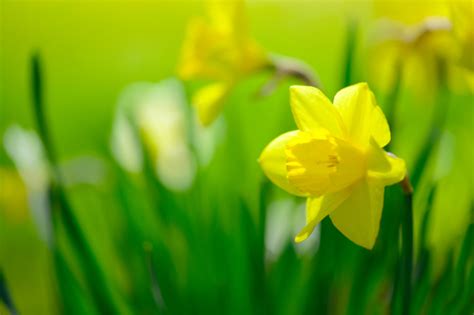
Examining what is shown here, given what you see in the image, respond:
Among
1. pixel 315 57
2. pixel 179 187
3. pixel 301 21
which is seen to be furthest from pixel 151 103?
pixel 301 21

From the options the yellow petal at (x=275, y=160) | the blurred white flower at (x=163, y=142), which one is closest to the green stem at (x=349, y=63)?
the yellow petal at (x=275, y=160)

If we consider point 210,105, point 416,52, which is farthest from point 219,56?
point 416,52

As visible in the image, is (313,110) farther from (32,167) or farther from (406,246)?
(32,167)

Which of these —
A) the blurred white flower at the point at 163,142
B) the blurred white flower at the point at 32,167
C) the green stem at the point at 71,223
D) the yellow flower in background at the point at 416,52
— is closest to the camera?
the green stem at the point at 71,223

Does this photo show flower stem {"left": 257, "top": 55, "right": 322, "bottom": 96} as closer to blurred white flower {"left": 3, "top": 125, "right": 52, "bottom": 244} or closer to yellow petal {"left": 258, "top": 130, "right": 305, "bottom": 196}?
yellow petal {"left": 258, "top": 130, "right": 305, "bottom": 196}

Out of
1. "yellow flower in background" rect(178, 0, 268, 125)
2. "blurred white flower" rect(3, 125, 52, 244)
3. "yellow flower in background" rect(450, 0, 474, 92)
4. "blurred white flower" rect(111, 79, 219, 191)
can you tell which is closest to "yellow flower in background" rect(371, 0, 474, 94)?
"yellow flower in background" rect(450, 0, 474, 92)

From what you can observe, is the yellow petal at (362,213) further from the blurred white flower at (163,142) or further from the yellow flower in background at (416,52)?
the blurred white flower at (163,142)
